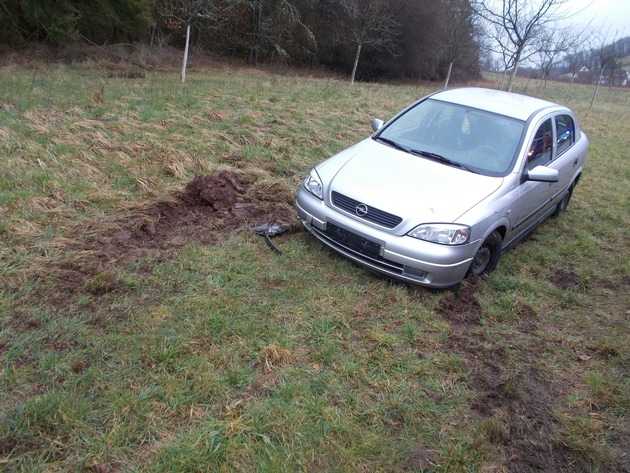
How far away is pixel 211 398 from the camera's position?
2.99m

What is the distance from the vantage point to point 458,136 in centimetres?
516

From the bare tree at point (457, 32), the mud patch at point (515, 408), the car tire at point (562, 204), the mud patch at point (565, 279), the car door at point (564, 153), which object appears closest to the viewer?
the mud patch at point (515, 408)

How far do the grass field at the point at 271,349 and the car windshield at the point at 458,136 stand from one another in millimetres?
1183

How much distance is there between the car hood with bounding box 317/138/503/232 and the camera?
13.7 ft

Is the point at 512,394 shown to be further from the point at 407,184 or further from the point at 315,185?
the point at 315,185

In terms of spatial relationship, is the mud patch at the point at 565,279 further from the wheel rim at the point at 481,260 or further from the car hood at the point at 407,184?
the car hood at the point at 407,184

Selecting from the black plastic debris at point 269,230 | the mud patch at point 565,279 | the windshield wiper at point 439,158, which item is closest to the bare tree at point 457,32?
the mud patch at point 565,279

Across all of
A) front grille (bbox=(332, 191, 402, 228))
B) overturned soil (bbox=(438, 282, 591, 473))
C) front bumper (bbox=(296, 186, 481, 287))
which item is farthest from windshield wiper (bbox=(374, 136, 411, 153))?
overturned soil (bbox=(438, 282, 591, 473))

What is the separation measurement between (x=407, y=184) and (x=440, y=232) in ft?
1.89

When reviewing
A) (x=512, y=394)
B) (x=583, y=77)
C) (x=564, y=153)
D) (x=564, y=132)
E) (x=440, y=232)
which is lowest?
(x=512, y=394)

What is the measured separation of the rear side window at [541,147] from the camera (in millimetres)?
5070

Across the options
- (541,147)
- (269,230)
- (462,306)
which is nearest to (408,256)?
(462,306)

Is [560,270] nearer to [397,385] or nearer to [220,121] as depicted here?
[397,385]

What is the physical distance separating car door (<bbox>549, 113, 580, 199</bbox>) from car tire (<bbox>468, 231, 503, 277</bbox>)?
147 cm
